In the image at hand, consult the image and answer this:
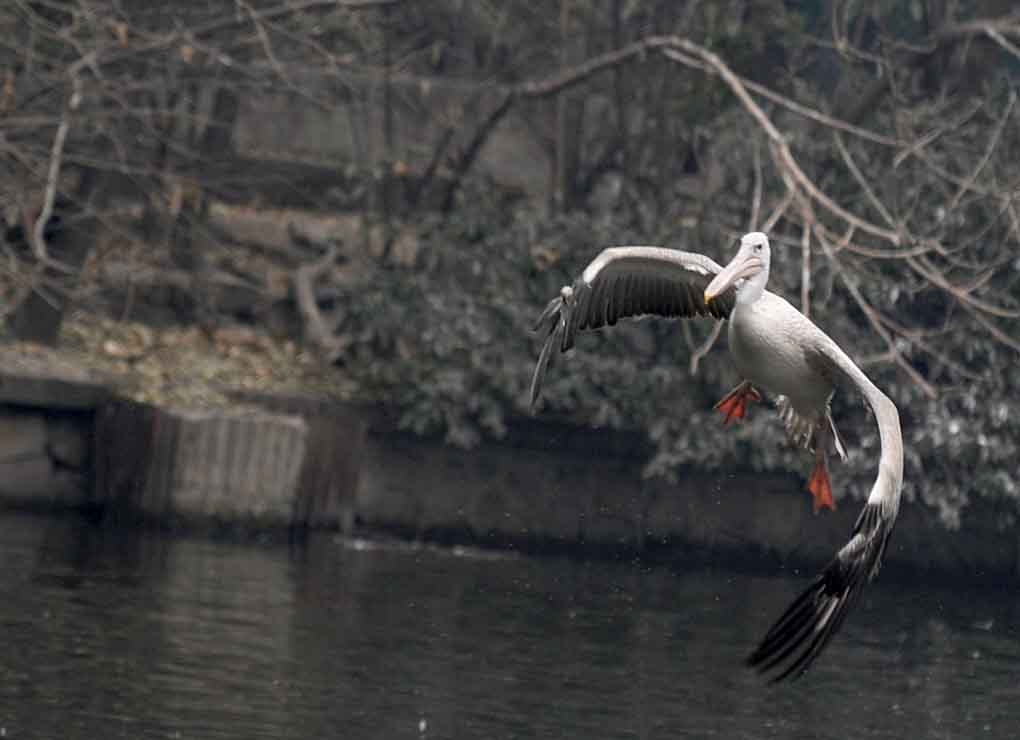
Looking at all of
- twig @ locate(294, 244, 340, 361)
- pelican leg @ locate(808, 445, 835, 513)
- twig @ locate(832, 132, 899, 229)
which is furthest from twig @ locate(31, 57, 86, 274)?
pelican leg @ locate(808, 445, 835, 513)

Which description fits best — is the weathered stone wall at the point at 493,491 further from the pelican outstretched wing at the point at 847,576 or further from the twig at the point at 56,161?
the pelican outstretched wing at the point at 847,576

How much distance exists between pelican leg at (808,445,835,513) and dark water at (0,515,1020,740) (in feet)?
4.95

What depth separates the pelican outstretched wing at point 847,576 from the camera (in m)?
5.94

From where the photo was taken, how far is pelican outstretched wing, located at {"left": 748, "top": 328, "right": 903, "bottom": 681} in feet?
19.5

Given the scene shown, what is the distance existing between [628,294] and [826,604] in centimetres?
277

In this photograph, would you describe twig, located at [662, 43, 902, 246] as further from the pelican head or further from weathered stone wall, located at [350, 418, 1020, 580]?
the pelican head

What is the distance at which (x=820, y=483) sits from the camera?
7996 millimetres

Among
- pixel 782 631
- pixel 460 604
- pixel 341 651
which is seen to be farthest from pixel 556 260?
pixel 782 631

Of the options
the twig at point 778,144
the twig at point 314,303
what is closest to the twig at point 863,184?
the twig at point 778,144

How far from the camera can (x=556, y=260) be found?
1548cm

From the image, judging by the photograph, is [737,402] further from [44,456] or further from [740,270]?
[44,456]

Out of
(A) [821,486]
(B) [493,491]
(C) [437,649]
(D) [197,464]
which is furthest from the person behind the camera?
(B) [493,491]

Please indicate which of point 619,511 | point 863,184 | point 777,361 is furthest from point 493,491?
point 777,361

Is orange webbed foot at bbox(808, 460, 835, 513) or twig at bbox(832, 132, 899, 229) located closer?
orange webbed foot at bbox(808, 460, 835, 513)
